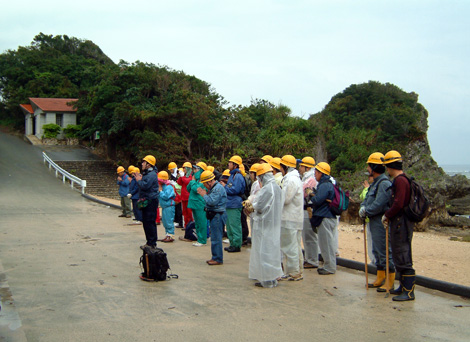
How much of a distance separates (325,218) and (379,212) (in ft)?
4.02

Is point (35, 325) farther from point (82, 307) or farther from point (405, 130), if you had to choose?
point (405, 130)

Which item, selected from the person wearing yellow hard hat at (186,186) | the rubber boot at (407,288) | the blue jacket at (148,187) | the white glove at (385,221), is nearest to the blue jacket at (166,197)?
the person wearing yellow hard hat at (186,186)

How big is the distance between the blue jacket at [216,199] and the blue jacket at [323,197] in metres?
1.82

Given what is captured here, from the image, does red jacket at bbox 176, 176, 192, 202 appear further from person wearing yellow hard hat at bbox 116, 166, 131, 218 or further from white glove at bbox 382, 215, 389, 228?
white glove at bbox 382, 215, 389, 228

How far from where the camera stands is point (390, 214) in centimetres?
614

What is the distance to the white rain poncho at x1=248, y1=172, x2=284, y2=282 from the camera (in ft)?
22.6

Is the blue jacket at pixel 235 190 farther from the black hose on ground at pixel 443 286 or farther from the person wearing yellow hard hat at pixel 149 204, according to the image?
the black hose on ground at pixel 443 286

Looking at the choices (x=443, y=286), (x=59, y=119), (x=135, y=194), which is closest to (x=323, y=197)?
(x=443, y=286)

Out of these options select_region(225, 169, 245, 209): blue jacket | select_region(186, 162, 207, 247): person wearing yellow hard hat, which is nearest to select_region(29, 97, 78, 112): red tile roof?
select_region(186, 162, 207, 247): person wearing yellow hard hat

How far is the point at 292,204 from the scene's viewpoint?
297 inches

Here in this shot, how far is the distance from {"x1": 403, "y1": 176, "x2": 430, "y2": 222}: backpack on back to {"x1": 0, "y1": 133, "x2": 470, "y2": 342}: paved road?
1.19 meters

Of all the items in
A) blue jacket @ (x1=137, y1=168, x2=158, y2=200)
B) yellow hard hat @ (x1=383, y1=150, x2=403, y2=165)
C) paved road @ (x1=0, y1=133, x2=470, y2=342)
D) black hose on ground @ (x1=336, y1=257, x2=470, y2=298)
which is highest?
yellow hard hat @ (x1=383, y1=150, x2=403, y2=165)

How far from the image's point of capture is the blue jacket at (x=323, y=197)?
303 inches

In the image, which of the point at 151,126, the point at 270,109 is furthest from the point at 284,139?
the point at 151,126
